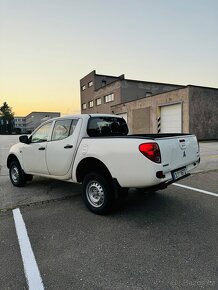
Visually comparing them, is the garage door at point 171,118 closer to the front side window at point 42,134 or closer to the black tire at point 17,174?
the black tire at point 17,174

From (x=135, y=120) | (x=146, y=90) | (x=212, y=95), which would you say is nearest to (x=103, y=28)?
(x=212, y=95)

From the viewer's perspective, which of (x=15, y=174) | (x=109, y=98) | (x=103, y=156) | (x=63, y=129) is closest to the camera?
(x=103, y=156)

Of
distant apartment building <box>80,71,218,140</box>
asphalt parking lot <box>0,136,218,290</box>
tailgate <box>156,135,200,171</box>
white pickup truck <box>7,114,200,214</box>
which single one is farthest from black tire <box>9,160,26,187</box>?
distant apartment building <box>80,71,218,140</box>

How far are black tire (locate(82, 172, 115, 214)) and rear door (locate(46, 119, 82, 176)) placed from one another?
628 millimetres

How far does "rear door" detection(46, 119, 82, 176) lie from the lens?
4.59 metres

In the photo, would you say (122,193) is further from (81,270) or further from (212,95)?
(212,95)

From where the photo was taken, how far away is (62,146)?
15.6 feet

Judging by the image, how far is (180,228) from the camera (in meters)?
3.61

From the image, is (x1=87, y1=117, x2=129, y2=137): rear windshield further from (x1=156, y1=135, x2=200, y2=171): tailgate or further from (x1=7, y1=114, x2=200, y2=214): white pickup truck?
(x1=156, y1=135, x2=200, y2=171): tailgate

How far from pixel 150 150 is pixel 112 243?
1.45 metres

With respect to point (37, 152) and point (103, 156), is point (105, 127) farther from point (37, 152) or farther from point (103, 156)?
point (37, 152)

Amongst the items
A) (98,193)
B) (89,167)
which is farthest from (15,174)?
(98,193)

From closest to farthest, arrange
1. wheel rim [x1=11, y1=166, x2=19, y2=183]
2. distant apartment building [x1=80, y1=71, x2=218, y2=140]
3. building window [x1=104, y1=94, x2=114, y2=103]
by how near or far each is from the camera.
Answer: wheel rim [x1=11, y1=166, x2=19, y2=183] < distant apartment building [x1=80, y1=71, x2=218, y2=140] < building window [x1=104, y1=94, x2=114, y2=103]

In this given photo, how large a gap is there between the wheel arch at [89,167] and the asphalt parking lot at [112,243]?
2.23ft
